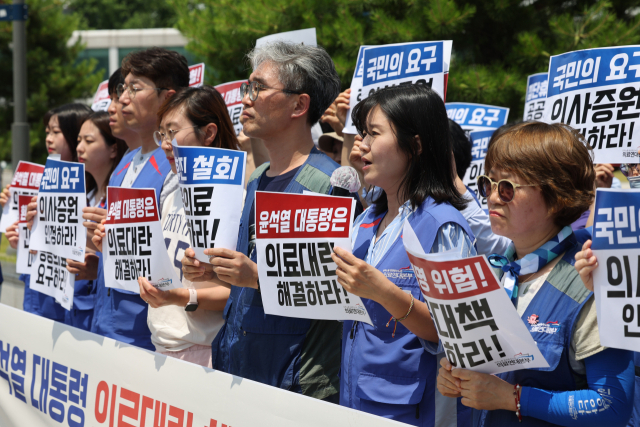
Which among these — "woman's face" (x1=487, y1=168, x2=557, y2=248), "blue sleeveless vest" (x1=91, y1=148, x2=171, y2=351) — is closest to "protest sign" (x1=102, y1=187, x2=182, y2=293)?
"blue sleeveless vest" (x1=91, y1=148, x2=171, y2=351)

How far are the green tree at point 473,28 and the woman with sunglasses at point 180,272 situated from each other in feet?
9.59

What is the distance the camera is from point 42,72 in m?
14.9

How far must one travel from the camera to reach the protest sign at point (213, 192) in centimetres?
260

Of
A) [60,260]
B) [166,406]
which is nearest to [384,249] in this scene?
[166,406]

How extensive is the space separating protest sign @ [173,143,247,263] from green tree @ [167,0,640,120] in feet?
12.1

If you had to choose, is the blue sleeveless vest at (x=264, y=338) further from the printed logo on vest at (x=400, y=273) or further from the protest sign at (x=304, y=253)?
the printed logo on vest at (x=400, y=273)

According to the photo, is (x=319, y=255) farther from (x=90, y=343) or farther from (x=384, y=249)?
(x=90, y=343)

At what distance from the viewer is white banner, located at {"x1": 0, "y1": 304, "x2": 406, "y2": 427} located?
2285 millimetres

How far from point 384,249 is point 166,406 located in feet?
3.66

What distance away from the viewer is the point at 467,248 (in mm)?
2258

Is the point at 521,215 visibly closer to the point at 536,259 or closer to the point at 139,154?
the point at 536,259

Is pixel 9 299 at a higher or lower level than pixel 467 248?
lower

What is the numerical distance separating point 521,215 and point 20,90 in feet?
26.7

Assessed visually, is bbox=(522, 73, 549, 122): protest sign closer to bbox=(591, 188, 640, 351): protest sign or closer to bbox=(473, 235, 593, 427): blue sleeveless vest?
bbox=(473, 235, 593, 427): blue sleeveless vest
